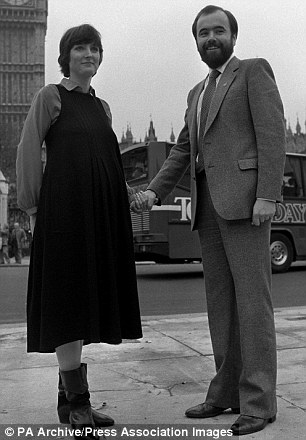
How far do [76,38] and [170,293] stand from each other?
7.15m

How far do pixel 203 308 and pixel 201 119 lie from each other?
486cm

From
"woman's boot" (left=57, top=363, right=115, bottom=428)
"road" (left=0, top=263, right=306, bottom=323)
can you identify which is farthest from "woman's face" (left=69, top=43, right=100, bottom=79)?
"road" (left=0, top=263, right=306, bottom=323)

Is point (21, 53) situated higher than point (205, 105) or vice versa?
point (21, 53)

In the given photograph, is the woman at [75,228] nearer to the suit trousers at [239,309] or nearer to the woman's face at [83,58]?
the woman's face at [83,58]

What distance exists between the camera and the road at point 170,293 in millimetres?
7480

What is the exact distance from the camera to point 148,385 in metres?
3.27

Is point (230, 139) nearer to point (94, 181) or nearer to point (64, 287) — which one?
point (94, 181)

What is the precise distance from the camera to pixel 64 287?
8.45 ft

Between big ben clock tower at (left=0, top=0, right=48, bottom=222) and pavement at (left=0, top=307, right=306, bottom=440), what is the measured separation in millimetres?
75904

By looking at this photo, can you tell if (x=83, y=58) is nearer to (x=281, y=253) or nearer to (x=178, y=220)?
(x=178, y=220)

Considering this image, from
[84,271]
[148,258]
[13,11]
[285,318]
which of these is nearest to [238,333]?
[84,271]

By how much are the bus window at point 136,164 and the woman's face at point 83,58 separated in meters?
9.89

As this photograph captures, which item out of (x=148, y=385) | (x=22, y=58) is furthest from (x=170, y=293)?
(x=22, y=58)

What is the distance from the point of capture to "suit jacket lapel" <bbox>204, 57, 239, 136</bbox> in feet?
9.08
